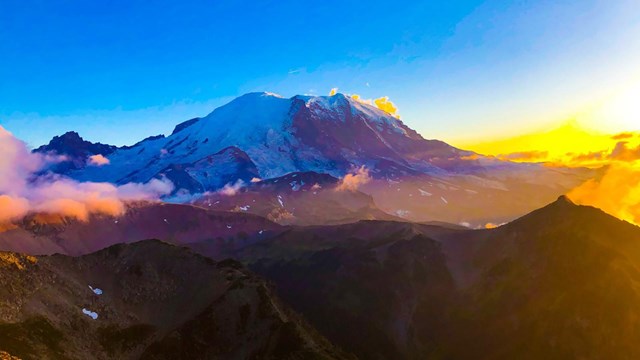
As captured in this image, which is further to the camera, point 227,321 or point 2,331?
point 227,321

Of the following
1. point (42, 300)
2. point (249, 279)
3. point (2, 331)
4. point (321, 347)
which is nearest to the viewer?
point (2, 331)

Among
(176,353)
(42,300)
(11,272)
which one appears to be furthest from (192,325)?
(11,272)

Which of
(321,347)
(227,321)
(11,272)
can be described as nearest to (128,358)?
(227,321)

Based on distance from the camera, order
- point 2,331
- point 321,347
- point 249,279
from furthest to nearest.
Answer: point 249,279, point 321,347, point 2,331

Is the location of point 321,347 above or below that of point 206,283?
below

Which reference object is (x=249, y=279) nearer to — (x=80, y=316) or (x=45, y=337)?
(x=80, y=316)

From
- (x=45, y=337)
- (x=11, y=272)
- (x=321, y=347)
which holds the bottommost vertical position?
(x=321, y=347)
